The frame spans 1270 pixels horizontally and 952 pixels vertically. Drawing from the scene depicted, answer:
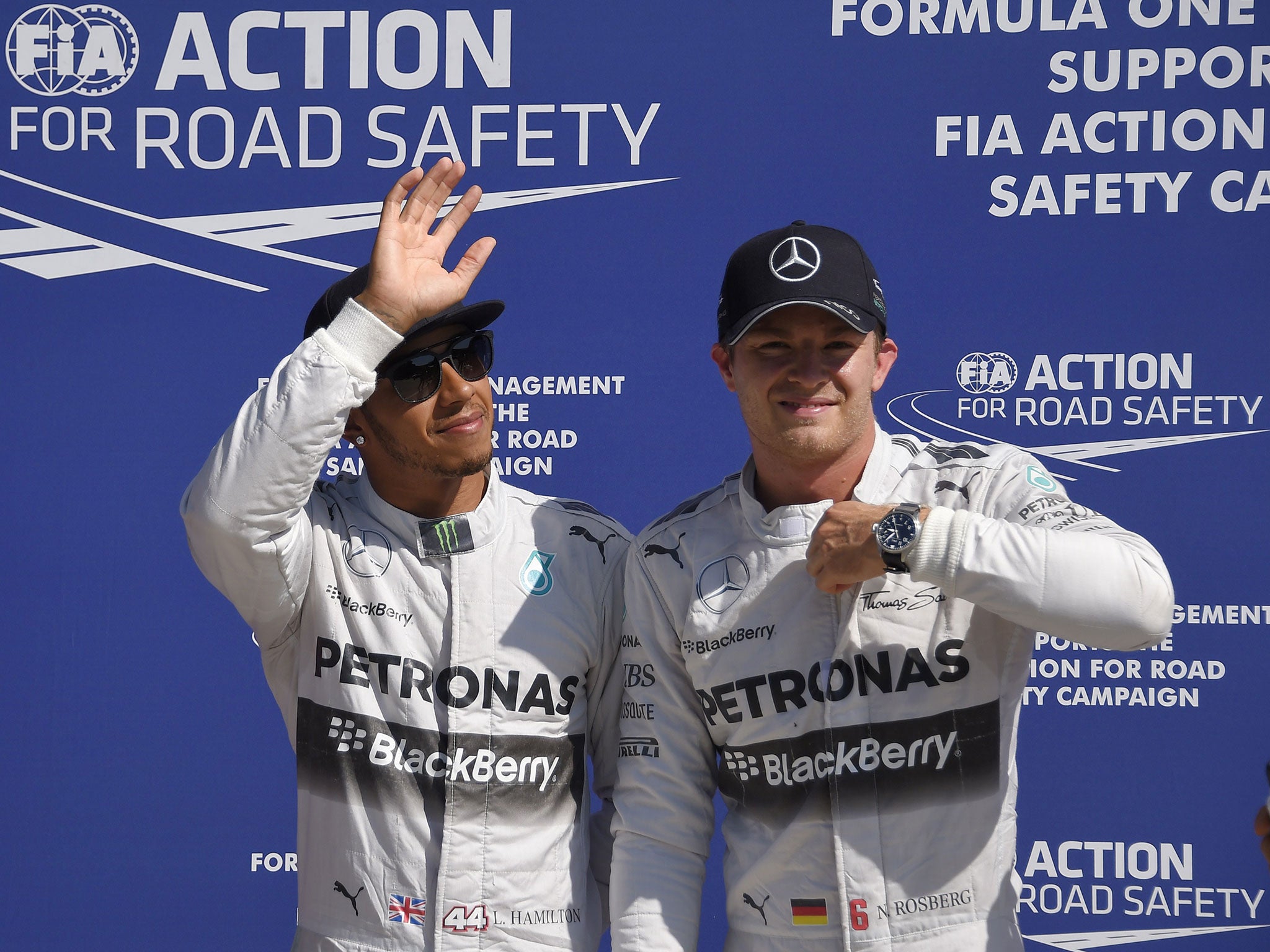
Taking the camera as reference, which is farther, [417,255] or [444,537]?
[444,537]

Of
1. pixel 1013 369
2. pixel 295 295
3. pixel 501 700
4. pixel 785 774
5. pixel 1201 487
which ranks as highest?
pixel 295 295

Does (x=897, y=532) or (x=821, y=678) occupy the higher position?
(x=897, y=532)

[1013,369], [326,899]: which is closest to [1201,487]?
[1013,369]

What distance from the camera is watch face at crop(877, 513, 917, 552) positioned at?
126 centimetres

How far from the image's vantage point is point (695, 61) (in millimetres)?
2379

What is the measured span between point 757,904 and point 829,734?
0.25m

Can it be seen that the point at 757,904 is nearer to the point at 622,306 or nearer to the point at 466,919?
the point at 466,919

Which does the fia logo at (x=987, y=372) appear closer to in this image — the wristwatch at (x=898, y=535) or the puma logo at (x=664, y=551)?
the puma logo at (x=664, y=551)

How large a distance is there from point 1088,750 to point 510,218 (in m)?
1.64

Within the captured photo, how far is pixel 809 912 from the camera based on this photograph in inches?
55.6

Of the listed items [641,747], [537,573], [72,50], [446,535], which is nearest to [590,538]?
[537,573]

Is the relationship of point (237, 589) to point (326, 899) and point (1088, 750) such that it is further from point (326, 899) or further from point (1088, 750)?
point (1088, 750)

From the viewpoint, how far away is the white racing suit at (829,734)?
139cm

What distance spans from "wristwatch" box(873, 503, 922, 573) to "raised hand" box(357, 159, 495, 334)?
0.63 metres
